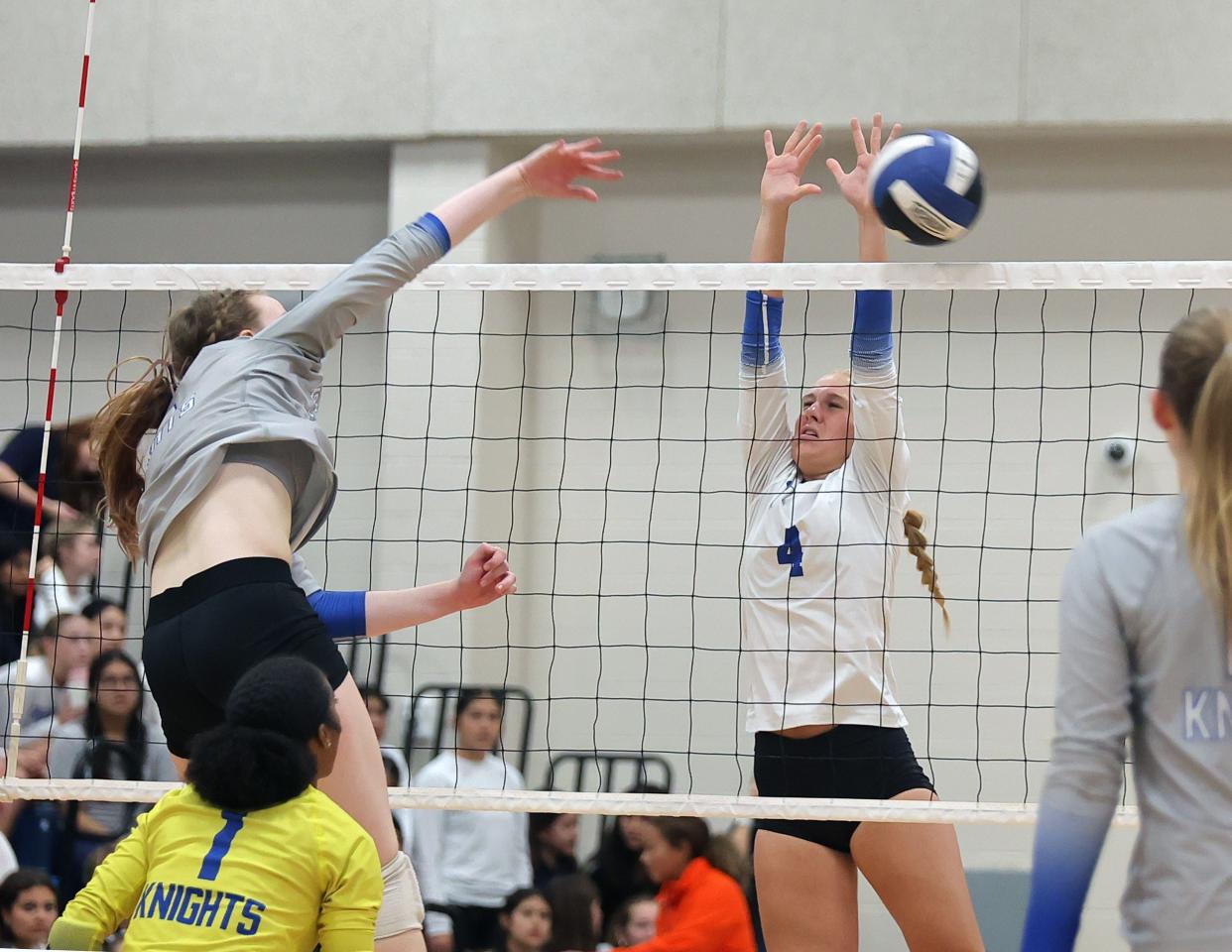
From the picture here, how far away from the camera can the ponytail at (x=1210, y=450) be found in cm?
158

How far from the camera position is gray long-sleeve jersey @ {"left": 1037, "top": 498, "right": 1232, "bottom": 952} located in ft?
5.19

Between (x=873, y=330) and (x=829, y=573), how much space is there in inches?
22.2

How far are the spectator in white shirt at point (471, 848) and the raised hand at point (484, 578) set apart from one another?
285 cm

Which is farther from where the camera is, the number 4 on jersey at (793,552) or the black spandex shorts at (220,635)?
the number 4 on jersey at (793,552)

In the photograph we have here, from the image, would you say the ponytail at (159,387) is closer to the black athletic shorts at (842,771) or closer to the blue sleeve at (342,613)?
the blue sleeve at (342,613)

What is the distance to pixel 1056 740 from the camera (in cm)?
165

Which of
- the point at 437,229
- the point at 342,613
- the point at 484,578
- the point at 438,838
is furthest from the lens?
the point at 438,838

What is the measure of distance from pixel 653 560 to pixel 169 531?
15.2 feet

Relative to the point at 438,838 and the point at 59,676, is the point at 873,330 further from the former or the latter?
the point at 59,676

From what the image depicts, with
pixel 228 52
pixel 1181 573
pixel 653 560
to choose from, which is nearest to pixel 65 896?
pixel 653 560

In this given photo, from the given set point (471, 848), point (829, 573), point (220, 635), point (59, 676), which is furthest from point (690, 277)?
point (59, 676)

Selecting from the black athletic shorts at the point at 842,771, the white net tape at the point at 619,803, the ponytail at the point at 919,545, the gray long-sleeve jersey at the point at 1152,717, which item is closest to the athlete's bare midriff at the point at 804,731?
the black athletic shorts at the point at 842,771

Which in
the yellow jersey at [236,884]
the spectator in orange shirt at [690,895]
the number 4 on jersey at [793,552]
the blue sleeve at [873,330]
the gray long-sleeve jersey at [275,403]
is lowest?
the spectator in orange shirt at [690,895]

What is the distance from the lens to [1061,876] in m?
1.60
